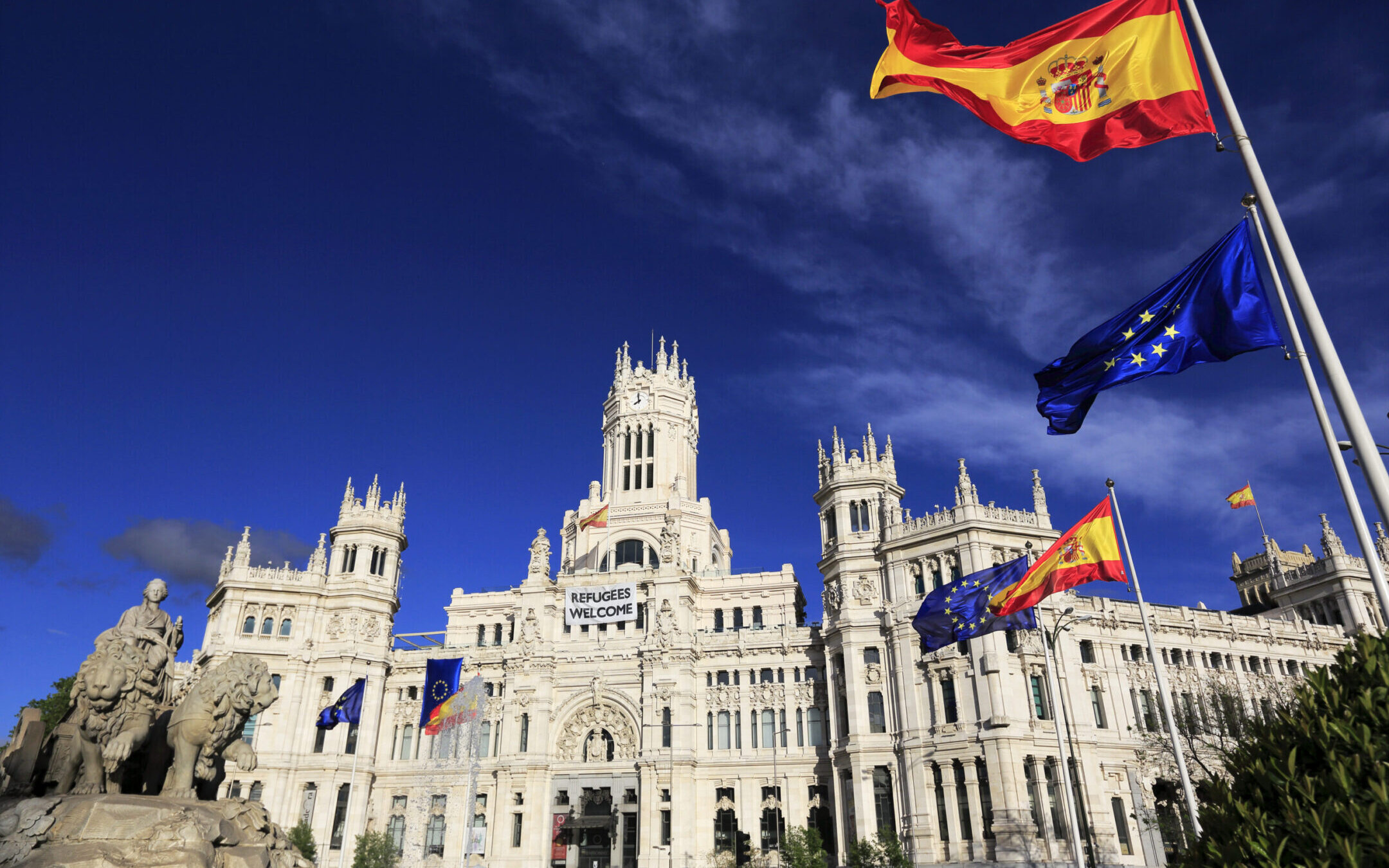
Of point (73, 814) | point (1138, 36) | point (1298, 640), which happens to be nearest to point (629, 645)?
point (1298, 640)

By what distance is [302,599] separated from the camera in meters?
71.0

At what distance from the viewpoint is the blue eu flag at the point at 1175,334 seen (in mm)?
Result: 16000

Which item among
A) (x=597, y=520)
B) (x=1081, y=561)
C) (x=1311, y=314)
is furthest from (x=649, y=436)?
(x=1311, y=314)

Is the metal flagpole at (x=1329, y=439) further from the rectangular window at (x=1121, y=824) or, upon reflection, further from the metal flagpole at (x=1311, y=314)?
the rectangular window at (x=1121, y=824)

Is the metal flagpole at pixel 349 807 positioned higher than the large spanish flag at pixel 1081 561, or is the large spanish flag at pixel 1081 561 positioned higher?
the large spanish flag at pixel 1081 561

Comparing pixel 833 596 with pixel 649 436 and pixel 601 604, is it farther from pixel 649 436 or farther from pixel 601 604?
pixel 649 436

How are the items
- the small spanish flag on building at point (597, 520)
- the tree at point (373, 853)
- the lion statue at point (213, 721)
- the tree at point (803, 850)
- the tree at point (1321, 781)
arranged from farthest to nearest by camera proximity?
1. the small spanish flag on building at point (597, 520)
2. the tree at point (373, 853)
3. the tree at point (803, 850)
4. the lion statue at point (213, 721)
5. the tree at point (1321, 781)

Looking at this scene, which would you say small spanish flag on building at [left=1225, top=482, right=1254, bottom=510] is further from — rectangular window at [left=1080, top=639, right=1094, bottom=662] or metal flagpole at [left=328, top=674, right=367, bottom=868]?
metal flagpole at [left=328, top=674, right=367, bottom=868]

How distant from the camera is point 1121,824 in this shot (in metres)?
53.1

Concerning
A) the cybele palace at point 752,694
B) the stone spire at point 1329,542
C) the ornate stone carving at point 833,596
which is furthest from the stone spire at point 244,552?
the stone spire at point 1329,542

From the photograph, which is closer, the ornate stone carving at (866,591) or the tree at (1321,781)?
the tree at (1321,781)

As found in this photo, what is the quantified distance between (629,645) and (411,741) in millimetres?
19863

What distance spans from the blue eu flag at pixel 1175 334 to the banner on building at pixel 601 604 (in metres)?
56.0

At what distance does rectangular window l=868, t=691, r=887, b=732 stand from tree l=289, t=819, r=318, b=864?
3799 cm
